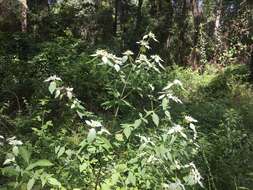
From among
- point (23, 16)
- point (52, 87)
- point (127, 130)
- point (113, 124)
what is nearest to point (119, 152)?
point (113, 124)

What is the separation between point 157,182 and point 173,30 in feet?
47.3

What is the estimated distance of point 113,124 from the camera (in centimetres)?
365

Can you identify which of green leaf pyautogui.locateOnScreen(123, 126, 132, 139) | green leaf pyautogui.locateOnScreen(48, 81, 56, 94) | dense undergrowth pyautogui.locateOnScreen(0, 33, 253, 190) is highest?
green leaf pyautogui.locateOnScreen(48, 81, 56, 94)

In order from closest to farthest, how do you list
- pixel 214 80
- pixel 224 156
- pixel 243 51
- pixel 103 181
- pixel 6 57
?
pixel 103 181
pixel 224 156
pixel 6 57
pixel 214 80
pixel 243 51

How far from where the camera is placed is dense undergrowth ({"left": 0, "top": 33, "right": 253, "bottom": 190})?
3180mm

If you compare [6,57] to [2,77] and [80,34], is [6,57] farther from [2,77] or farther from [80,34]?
[80,34]

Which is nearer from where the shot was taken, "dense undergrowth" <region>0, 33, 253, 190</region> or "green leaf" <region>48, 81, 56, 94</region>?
"green leaf" <region>48, 81, 56, 94</region>

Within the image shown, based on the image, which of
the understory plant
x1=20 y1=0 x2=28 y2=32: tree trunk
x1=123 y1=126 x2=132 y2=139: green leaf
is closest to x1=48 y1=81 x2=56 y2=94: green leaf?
the understory plant

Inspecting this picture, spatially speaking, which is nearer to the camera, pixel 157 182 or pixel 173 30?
pixel 157 182

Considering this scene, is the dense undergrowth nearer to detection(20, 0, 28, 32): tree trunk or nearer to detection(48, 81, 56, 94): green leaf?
detection(48, 81, 56, 94): green leaf

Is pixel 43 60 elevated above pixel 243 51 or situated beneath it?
elevated above

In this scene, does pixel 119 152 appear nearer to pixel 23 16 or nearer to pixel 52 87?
pixel 52 87

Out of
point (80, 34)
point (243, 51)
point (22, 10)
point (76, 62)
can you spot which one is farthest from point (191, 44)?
point (76, 62)

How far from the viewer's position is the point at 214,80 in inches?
487
